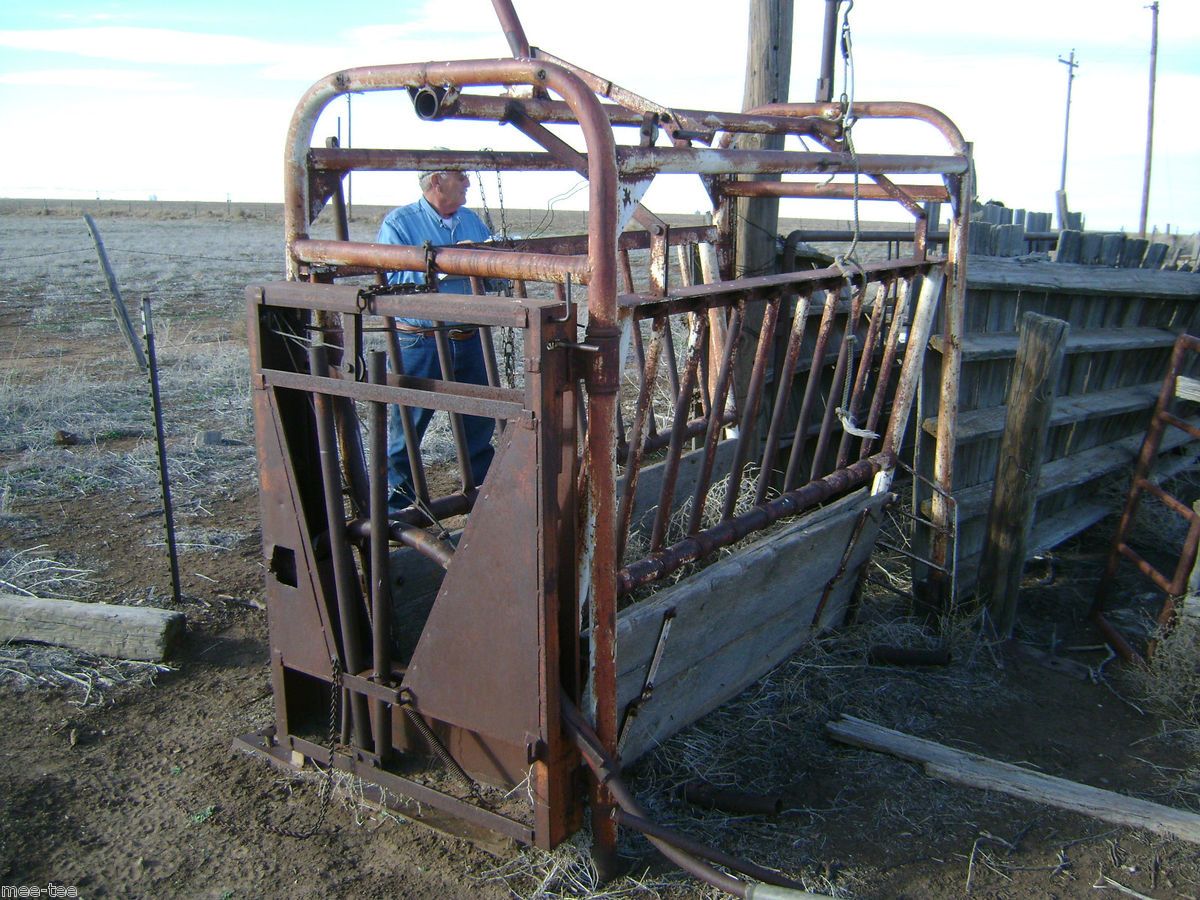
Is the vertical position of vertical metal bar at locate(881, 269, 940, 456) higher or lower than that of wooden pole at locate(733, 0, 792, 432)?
lower

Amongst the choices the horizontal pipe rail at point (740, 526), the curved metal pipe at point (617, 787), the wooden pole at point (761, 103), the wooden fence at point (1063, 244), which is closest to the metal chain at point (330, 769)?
the curved metal pipe at point (617, 787)

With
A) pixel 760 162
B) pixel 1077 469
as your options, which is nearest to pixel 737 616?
pixel 760 162

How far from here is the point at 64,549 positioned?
16.7ft

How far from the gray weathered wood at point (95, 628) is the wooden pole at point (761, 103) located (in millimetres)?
3019

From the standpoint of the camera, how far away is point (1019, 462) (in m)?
4.73

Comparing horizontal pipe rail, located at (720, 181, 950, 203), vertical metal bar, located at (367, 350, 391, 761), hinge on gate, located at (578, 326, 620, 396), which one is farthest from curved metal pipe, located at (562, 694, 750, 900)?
horizontal pipe rail, located at (720, 181, 950, 203)

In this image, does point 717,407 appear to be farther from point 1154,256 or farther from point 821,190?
point 1154,256

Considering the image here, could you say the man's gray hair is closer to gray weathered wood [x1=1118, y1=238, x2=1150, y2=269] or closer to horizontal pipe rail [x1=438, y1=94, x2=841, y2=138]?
horizontal pipe rail [x1=438, y1=94, x2=841, y2=138]

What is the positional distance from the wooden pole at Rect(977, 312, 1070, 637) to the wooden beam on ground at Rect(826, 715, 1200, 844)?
137cm

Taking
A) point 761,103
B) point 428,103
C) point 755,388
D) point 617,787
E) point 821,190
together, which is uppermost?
point 761,103

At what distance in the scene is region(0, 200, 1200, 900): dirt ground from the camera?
2939mm

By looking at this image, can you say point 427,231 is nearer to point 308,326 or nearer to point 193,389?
point 308,326

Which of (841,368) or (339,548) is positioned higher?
(841,368)

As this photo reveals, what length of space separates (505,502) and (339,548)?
0.71m
